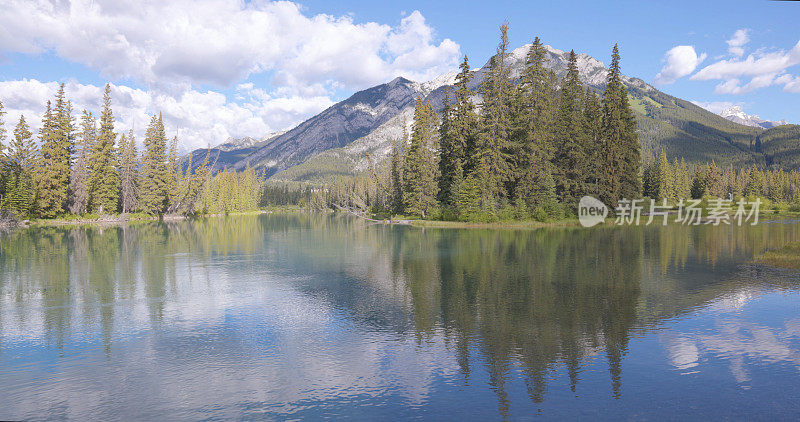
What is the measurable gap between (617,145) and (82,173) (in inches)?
3898

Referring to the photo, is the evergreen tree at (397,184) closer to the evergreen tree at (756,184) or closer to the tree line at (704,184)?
the tree line at (704,184)

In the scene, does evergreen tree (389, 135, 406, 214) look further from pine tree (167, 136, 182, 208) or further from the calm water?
the calm water

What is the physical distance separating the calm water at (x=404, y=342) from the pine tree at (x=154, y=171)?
82732 millimetres

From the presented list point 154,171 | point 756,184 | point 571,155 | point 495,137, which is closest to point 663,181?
point 756,184

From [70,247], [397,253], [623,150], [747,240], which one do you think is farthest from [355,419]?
[623,150]

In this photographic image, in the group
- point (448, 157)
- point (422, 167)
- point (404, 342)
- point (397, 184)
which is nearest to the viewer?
point (404, 342)

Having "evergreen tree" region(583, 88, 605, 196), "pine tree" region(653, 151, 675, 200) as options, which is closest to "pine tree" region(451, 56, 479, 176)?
"evergreen tree" region(583, 88, 605, 196)

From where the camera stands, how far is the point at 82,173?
89500 mm

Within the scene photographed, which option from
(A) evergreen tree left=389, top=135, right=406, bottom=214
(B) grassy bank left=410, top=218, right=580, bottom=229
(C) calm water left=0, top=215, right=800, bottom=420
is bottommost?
(C) calm water left=0, top=215, right=800, bottom=420

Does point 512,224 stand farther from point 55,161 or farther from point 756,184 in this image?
point 756,184

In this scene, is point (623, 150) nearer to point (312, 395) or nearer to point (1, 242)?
point (312, 395)

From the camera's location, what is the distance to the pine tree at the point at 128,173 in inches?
3994

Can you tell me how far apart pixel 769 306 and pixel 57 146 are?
4265 inches

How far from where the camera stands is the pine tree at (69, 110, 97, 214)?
3524 inches
